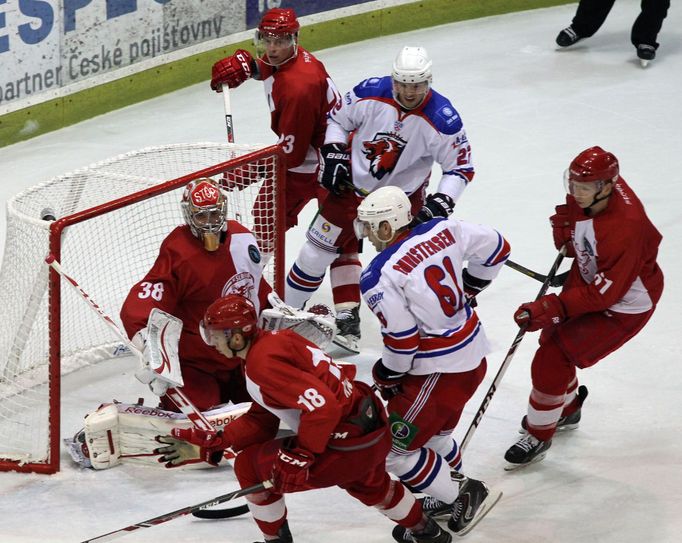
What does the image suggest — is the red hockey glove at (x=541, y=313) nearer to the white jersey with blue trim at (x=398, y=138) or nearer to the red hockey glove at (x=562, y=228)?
the red hockey glove at (x=562, y=228)

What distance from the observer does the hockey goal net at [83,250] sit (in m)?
3.97

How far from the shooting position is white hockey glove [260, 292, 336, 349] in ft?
11.9

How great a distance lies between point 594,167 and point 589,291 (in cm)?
37

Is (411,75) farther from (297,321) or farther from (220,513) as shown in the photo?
(220,513)

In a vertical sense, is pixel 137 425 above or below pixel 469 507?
below

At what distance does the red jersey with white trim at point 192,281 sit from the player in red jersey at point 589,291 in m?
0.89

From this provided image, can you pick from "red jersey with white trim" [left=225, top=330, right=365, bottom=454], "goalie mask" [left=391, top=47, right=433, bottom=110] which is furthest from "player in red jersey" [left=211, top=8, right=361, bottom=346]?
"red jersey with white trim" [left=225, top=330, right=365, bottom=454]

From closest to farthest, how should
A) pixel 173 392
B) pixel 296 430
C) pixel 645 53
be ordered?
pixel 296 430 < pixel 173 392 < pixel 645 53

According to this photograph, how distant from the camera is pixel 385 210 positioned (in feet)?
11.3

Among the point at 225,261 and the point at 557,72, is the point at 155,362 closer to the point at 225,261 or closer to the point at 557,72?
the point at 225,261

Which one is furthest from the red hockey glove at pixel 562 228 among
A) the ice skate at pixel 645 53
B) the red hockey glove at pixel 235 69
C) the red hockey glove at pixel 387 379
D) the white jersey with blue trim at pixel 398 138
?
the ice skate at pixel 645 53

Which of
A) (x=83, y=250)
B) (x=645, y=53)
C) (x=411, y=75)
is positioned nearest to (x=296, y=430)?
(x=411, y=75)

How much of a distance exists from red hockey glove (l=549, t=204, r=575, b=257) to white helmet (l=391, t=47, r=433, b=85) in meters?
0.74

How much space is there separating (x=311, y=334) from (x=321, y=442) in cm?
73
